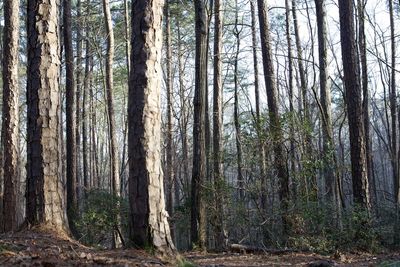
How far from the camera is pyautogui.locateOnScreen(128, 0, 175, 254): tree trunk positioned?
177 inches

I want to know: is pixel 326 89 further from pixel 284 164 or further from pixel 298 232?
pixel 298 232

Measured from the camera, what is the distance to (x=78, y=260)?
399 cm

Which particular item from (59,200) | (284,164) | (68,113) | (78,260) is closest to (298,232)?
(284,164)

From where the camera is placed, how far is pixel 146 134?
15.3 ft

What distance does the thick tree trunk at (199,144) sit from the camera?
30.4 feet

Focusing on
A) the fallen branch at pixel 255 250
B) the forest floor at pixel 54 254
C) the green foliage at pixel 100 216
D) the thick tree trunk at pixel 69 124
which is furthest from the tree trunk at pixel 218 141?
the forest floor at pixel 54 254

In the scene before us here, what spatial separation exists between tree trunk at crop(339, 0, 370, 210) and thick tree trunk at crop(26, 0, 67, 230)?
6277mm

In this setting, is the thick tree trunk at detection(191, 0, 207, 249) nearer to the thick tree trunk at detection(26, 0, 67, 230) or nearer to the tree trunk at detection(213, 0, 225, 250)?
the tree trunk at detection(213, 0, 225, 250)

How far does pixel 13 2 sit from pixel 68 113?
3.72 m

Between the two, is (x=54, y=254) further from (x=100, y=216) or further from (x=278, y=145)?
(x=100, y=216)

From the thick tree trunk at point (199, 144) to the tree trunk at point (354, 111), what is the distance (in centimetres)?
316

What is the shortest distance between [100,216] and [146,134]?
22.6ft

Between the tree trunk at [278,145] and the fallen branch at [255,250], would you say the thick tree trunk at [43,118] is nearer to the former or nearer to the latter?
the fallen branch at [255,250]

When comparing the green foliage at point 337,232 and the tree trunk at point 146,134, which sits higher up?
the tree trunk at point 146,134
